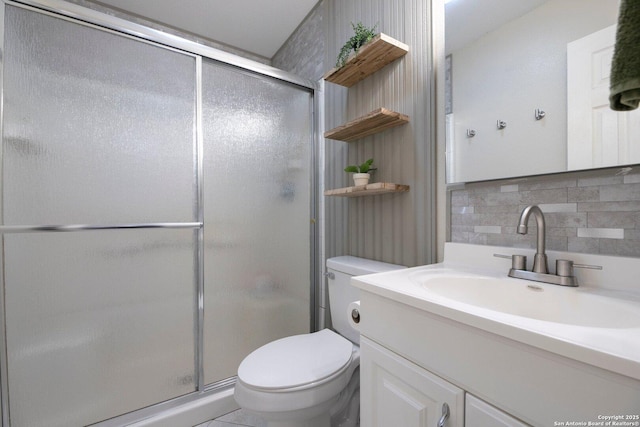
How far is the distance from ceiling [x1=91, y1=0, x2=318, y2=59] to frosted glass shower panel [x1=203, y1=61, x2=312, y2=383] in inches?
21.6

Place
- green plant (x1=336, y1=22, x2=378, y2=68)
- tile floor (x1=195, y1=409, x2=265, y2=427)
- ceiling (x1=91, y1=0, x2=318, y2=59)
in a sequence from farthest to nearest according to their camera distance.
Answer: ceiling (x1=91, y1=0, x2=318, y2=59) → tile floor (x1=195, y1=409, x2=265, y2=427) → green plant (x1=336, y1=22, x2=378, y2=68)

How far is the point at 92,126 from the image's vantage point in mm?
1156

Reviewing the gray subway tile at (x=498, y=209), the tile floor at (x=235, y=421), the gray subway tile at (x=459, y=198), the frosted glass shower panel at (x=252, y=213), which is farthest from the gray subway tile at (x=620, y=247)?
the tile floor at (x=235, y=421)

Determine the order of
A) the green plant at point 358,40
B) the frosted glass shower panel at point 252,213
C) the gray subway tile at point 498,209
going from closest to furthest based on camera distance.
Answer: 1. the gray subway tile at point 498,209
2. the green plant at point 358,40
3. the frosted glass shower panel at point 252,213

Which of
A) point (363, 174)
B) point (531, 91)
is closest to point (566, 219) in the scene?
point (531, 91)

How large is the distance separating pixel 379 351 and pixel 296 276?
1.08m

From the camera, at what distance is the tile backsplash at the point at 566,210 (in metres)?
0.65

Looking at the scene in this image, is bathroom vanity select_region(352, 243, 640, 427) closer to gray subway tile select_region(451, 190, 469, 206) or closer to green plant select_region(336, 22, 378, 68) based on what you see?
gray subway tile select_region(451, 190, 469, 206)

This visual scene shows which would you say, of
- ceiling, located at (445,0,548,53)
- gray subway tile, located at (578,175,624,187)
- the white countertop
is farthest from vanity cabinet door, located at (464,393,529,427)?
ceiling, located at (445,0,548,53)

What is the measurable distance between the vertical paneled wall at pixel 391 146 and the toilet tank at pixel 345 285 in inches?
3.5

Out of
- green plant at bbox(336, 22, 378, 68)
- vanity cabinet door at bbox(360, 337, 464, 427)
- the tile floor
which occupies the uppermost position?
green plant at bbox(336, 22, 378, 68)

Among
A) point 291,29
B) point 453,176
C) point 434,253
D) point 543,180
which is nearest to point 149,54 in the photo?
point 291,29

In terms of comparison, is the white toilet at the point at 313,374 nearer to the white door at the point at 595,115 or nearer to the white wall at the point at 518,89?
the white wall at the point at 518,89

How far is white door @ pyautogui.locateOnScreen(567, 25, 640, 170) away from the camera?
2.08 feet
